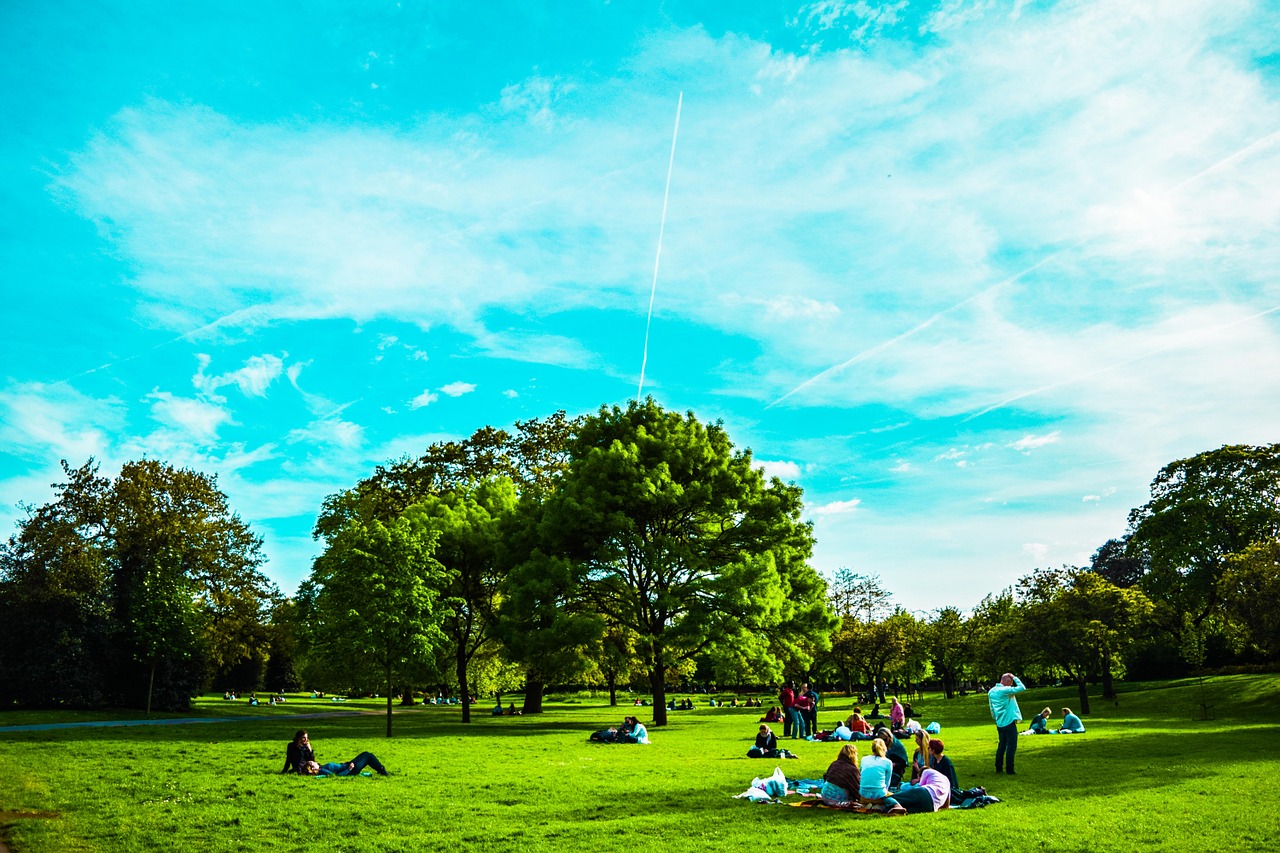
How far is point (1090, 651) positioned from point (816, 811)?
39540mm

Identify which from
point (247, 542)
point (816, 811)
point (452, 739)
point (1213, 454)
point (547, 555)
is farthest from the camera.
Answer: point (1213, 454)

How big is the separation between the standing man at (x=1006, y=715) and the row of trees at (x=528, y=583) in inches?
659

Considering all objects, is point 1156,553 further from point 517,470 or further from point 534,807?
point 534,807

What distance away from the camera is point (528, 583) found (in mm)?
36656

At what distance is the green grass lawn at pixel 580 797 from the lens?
39.6ft

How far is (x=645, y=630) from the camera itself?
129ft

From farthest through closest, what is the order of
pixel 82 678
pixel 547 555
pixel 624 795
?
pixel 82 678, pixel 547 555, pixel 624 795

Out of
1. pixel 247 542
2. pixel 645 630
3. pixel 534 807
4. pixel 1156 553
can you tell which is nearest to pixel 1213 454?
pixel 1156 553

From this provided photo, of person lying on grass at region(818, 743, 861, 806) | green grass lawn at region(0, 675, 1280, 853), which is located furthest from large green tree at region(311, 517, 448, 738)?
person lying on grass at region(818, 743, 861, 806)

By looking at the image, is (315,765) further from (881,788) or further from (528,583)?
(528,583)

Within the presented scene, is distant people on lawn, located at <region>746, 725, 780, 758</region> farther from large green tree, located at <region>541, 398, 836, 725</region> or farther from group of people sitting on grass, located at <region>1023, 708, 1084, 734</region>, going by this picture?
group of people sitting on grass, located at <region>1023, 708, 1084, 734</region>

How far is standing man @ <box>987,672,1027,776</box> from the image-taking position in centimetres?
1847

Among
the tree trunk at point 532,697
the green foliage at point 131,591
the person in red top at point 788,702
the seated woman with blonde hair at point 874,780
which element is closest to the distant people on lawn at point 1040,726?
the person in red top at point 788,702

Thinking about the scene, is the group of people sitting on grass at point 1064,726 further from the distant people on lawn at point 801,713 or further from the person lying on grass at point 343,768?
the person lying on grass at point 343,768
